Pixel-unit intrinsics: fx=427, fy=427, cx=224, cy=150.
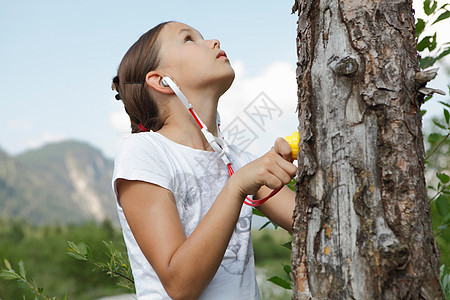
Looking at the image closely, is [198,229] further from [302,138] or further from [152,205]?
[302,138]

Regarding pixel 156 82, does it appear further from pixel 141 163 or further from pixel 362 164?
pixel 362 164

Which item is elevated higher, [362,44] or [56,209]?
[56,209]

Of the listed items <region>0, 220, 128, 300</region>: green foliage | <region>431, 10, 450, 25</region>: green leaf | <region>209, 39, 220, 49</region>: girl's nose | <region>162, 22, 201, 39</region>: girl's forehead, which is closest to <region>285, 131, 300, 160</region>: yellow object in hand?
<region>209, 39, 220, 49</region>: girl's nose

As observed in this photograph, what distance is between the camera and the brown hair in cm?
162

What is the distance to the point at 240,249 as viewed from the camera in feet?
4.72

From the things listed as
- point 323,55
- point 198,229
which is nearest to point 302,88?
point 323,55

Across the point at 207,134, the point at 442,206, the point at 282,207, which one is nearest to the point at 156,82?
the point at 207,134

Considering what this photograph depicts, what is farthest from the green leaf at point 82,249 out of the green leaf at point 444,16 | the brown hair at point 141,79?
the green leaf at point 444,16

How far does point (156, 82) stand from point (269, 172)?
0.67m

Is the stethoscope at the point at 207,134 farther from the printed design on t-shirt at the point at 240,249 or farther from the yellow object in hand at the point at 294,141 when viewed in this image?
the yellow object in hand at the point at 294,141

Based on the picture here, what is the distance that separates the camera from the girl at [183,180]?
3.64 ft

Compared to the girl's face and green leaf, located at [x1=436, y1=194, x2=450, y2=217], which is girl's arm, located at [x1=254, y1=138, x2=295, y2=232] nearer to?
the girl's face

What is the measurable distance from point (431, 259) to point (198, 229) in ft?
1.81

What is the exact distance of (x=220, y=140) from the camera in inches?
59.7
